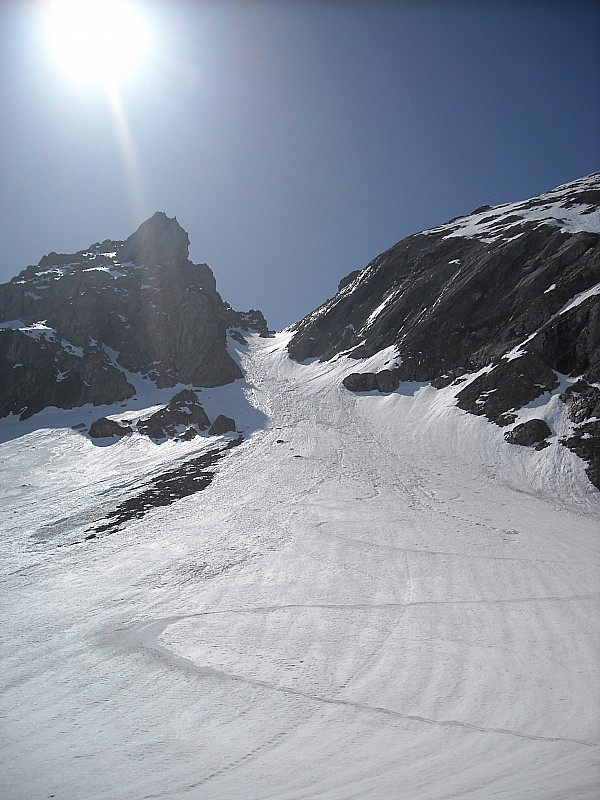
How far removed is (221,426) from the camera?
50438 mm

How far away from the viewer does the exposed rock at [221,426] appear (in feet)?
164

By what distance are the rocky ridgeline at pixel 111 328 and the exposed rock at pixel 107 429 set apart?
525 inches

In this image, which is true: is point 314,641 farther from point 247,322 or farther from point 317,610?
point 247,322

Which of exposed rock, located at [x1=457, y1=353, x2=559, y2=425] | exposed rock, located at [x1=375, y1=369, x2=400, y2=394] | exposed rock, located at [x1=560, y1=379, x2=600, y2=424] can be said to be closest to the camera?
exposed rock, located at [x1=560, y1=379, x2=600, y2=424]

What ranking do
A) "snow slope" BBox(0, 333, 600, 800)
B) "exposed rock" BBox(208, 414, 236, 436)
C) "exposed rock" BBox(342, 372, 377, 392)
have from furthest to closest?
"exposed rock" BBox(342, 372, 377, 392) → "exposed rock" BBox(208, 414, 236, 436) → "snow slope" BBox(0, 333, 600, 800)

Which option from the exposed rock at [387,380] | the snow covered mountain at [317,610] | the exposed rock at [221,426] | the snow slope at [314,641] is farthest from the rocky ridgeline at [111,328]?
the snow slope at [314,641]

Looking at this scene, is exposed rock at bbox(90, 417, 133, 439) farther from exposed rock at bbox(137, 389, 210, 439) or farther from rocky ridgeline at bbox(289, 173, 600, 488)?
rocky ridgeline at bbox(289, 173, 600, 488)

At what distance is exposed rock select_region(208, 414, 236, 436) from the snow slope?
16135 millimetres

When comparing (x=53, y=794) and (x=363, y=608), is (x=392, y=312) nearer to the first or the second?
(x=363, y=608)

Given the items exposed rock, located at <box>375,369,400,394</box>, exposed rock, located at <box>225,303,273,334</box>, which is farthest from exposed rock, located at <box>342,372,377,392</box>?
exposed rock, located at <box>225,303,273,334</box>

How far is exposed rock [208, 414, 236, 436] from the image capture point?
164 feet

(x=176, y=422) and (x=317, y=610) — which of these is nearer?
(x=317, y=610)

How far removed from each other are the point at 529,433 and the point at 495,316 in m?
23.5

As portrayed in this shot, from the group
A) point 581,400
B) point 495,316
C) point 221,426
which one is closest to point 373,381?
point 495,316
